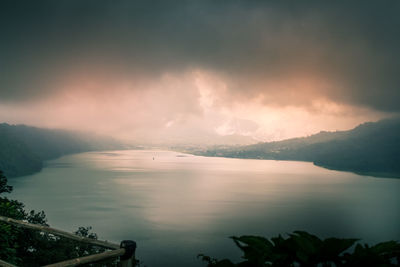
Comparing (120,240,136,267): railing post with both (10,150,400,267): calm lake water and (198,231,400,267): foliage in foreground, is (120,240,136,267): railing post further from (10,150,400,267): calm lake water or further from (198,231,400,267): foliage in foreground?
(10,150,400,267): calm lake water

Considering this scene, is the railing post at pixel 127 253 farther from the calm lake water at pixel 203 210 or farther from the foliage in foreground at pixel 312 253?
the calm lake water at pixel 203 210

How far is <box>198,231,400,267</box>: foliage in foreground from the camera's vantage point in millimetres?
1496

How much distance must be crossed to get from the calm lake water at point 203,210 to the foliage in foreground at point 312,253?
43.9 meters

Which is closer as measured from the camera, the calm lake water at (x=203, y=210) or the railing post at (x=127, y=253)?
the railing post at (x=127, y=253)

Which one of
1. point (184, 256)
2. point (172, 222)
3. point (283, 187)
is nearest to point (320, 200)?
point (283, 187)

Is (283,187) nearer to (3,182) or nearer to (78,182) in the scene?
(78,182)

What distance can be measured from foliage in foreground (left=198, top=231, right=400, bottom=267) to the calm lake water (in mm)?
43914

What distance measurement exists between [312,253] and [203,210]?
81.2 meters

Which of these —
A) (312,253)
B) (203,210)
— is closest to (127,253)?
(312,253)

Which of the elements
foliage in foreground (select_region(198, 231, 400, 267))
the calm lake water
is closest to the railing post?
foliage in foreground (select_region(198, 231, 400, 267))

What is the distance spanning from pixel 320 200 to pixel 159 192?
55655mm

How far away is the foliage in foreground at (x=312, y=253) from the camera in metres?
1.50

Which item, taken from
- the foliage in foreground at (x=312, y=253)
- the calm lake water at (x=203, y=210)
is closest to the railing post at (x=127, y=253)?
the foliage in foreground at (x=312, y=253)

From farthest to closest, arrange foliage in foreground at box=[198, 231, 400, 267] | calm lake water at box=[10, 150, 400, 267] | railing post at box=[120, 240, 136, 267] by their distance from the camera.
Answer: calm lake water at box=[10, 150, 400, 267] < railing post at box=[120, 240, 136, 267] < foliage in foreground at box=[198, 231, 400, 267]
